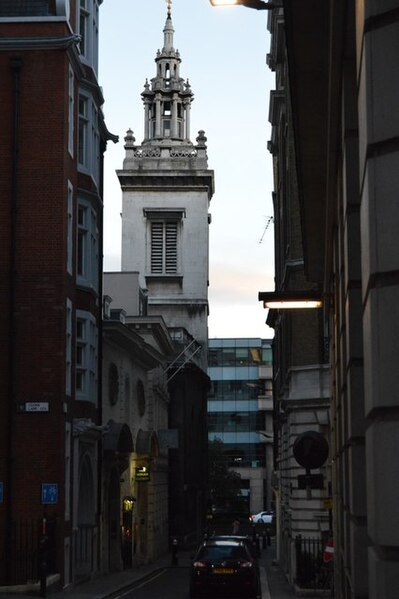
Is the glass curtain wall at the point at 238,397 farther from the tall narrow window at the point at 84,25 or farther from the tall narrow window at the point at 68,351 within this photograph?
the tall narrow window at the point at 68,351

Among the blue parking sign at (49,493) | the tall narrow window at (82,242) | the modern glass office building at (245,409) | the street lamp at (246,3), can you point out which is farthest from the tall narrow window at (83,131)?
the modern glass office building at (245,409)

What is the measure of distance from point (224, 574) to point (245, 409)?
119700mm

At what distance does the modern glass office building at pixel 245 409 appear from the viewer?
144 meters

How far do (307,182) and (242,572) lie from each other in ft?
58.5

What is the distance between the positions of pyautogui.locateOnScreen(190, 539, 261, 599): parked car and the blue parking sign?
4.33 m

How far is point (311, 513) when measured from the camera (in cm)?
3653

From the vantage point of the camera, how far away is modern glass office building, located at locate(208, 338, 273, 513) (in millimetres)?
144250

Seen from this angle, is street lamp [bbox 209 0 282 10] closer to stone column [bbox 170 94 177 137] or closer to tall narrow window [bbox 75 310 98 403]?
tall narrow window [bbox 75 310 98 403]

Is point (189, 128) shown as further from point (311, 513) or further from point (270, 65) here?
point (311, 513)

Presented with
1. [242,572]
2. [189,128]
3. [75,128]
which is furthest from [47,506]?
[189,128]

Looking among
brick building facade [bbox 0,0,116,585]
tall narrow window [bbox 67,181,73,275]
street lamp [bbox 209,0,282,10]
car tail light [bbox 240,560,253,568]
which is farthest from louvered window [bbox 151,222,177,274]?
street lamp [bbox 209,0,282,10]

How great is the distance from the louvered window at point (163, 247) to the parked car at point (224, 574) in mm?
55567

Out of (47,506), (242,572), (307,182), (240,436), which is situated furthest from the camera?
(240,436)

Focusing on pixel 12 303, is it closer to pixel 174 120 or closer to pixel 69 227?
pixel 69 227
